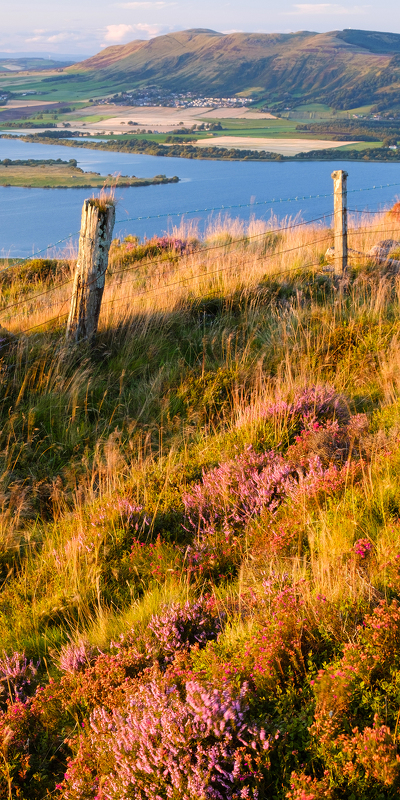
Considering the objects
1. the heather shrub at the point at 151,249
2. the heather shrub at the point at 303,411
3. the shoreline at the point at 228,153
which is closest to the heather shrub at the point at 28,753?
the heather shrub at the point at 303,411

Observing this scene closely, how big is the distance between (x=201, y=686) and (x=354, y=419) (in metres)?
2.72

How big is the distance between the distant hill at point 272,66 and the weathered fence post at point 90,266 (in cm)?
4937

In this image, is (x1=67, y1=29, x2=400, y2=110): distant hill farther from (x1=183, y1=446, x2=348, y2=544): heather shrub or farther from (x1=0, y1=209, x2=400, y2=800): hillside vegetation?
(x1=183, y1=446, x2=348, y2=544): heather shrub

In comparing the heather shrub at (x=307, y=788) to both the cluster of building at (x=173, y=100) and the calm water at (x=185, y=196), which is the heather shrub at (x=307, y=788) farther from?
the cluster of building at (x=173, y=100)

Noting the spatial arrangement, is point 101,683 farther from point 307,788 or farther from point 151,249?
point 151,249

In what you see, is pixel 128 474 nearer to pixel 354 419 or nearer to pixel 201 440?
pixel 201 440

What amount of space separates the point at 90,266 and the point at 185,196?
29.2ft

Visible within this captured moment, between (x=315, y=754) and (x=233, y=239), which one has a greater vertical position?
(x=233, y=239)

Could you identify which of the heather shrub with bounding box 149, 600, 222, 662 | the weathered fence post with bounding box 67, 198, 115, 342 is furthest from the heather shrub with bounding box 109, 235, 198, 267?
the heather shrub with bounding box 149, 600, 222, 662

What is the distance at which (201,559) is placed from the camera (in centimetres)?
307

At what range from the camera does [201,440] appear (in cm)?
452

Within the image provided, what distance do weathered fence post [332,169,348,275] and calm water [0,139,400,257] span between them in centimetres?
289

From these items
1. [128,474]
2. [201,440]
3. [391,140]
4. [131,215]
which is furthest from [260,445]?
[391,140]

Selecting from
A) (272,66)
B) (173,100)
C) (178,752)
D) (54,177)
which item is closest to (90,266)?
(178,752)
